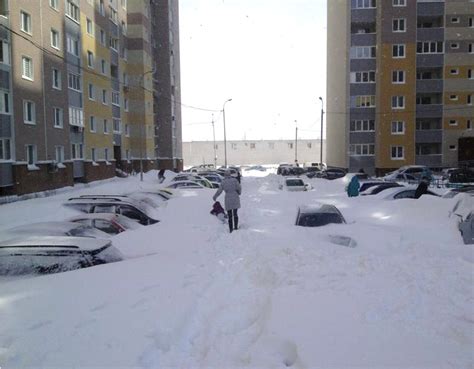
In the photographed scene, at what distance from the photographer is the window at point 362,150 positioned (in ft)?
162

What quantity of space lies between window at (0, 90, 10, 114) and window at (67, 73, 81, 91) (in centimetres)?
841

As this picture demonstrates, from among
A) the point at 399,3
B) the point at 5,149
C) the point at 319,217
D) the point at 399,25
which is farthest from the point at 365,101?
the point at 319,217

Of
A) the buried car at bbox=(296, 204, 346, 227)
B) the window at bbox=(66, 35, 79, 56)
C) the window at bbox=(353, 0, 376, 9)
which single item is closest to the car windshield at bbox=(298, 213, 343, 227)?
the buried car at bbox=(296, 204, 346, 227)

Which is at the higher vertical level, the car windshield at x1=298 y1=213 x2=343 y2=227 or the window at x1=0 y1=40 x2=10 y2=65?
the window at x1=0 y1=40 x2=10 y2=65

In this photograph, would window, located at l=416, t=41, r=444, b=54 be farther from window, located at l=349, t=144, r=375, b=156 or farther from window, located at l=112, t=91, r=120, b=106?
window, located at l=112, t=91, r=120, b=106

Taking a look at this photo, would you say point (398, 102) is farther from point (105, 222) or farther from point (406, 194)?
point (105, 222)

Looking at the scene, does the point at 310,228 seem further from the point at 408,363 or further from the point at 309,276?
the point at 408,363

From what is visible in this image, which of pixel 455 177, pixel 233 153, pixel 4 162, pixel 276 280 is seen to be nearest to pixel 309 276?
pixel 276 280

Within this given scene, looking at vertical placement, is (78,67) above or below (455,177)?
above

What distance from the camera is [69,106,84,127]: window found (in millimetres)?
31328

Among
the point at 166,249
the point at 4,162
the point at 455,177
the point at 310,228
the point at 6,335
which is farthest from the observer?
the point at 455,177

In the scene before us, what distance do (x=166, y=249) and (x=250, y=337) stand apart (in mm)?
4347

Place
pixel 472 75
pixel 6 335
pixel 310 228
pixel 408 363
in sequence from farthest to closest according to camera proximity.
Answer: pixel 472 75, pixel 310 228, pixel 6 335, pixel 408 363

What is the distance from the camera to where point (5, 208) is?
19.5 meters
